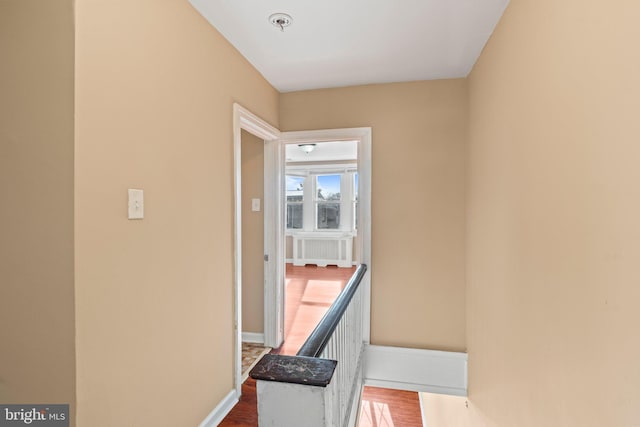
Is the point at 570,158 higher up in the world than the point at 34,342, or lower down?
higher up

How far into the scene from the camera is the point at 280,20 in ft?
6.32

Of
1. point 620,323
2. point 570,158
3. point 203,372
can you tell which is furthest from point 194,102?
point 620,323

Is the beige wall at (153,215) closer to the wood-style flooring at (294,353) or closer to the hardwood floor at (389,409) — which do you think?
the wood-style flooring at (294,353)

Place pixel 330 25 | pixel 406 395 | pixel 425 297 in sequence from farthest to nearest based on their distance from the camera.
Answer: pixel 406 395, pixel 425 297, pixel 330 25

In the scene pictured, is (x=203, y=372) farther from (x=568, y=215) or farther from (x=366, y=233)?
(x=568, y=215)

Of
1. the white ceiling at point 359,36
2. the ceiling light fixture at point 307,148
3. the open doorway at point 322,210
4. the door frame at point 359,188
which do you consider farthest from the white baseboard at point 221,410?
the ceiling light fixture at point 307,148

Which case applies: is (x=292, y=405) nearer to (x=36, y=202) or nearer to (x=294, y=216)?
(x=36, y=202)

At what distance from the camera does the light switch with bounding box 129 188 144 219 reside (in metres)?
1.36

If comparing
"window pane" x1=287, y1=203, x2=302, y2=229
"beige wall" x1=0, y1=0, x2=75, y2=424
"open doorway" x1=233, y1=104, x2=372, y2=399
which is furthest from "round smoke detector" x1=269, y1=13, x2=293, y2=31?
"window pane" x1=287, y1=203, x2=302, y2=229

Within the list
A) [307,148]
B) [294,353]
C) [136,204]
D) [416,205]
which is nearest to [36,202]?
[136,204]

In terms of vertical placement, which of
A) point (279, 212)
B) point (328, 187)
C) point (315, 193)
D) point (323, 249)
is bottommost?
point (323, 249)

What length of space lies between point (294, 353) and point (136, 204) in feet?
7.19

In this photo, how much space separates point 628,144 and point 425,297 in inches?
87.2

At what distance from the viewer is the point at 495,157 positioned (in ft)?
6.73
